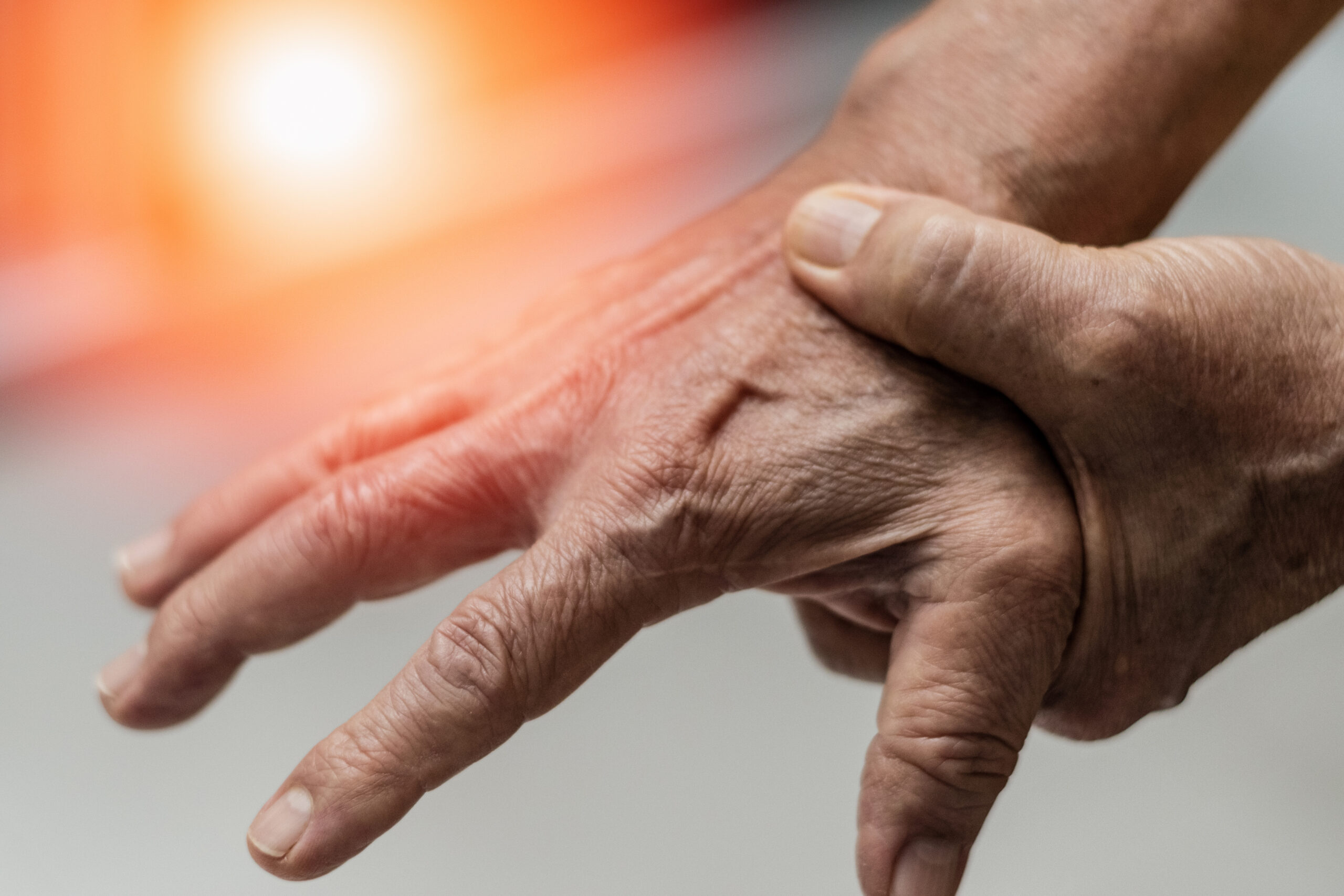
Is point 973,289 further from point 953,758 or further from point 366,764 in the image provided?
point 366,764

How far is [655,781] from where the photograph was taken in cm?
122

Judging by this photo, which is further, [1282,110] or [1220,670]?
[1282,110]

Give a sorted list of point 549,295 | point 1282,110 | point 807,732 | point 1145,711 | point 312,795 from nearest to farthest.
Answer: point 312,795, point 1145,711, point 549,295, point 807,732, point 1282,110

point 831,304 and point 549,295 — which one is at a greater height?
point 831,304

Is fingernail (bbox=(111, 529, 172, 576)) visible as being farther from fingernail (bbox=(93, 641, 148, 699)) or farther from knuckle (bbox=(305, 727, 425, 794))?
knuckle (bbox=(305, 727, 425, 794))

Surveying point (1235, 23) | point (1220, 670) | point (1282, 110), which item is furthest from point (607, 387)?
point (1282, 110)

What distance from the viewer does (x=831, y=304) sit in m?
0.94

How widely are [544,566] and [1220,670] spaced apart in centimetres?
96

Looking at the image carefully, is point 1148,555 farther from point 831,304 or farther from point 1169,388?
point 831,304

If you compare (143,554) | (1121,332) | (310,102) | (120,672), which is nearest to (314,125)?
(310,102)

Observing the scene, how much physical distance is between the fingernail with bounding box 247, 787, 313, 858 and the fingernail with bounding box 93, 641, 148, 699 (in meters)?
0.28

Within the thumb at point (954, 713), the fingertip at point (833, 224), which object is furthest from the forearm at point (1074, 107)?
the thumb at point (954, 713)


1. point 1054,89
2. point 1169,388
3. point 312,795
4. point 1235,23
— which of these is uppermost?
point 1235,23

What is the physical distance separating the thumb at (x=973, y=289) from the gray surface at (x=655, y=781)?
57 cm
